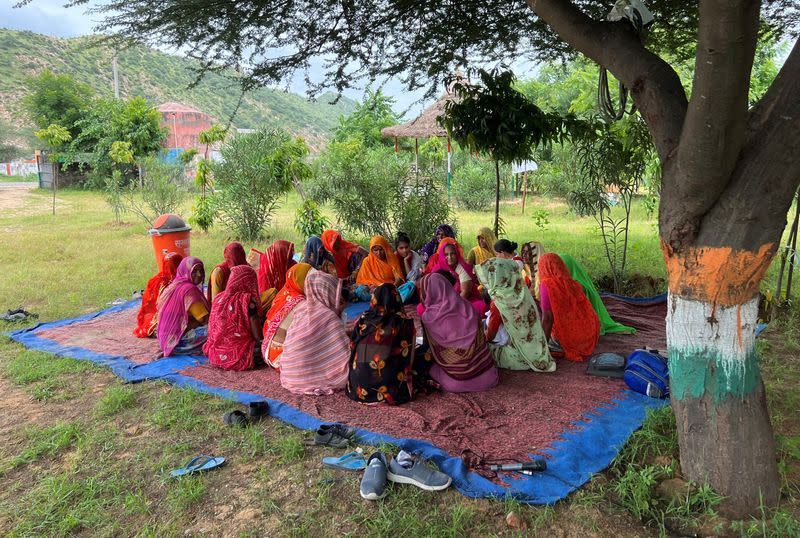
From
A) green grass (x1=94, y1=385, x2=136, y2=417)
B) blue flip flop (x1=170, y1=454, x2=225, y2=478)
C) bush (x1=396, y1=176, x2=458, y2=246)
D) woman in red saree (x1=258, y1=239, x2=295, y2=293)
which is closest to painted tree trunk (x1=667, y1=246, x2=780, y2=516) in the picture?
blue flip flop (x1=170, y1=454, x2=225, y2=478)

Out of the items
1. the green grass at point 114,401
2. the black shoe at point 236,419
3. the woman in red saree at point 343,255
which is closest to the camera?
the black shoe at point 236,419

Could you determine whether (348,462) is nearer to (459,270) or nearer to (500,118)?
(459,270)

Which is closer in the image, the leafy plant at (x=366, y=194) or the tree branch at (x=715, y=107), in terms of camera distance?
the tree branch at (x=715, y=107)

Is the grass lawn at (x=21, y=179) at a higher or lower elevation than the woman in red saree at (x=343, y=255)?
higher

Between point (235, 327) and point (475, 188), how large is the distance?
12.0m

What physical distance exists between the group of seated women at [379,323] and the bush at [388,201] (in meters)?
3.06

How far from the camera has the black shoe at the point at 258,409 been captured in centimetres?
363

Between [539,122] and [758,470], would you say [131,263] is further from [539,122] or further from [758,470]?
[758,470]

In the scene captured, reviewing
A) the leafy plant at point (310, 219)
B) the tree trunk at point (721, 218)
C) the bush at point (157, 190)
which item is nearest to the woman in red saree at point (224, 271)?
the tree trunk at point (721, 218)

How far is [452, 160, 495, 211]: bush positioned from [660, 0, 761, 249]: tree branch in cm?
1306

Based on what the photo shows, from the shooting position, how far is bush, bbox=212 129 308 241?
33.6 ft

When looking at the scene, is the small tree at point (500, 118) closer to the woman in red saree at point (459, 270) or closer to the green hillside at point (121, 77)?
the woman in red saree at point (459, 270)

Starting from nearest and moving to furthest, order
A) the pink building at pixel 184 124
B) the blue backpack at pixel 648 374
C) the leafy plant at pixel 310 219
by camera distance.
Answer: the blue backpack at pixel 648 374, the leafy plant at pixel 310 219, the pink building at pixel 184 124

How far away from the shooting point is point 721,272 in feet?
7.99
